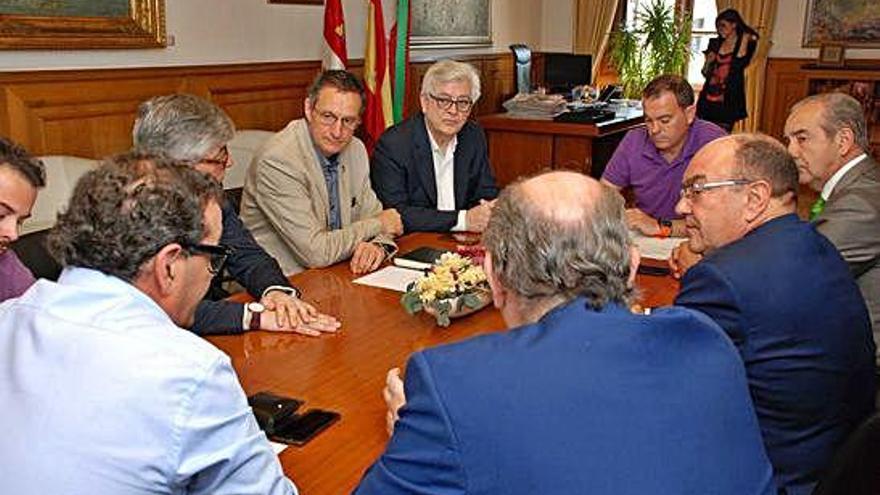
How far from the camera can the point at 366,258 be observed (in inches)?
99.3

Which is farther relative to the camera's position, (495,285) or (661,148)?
(661,148)

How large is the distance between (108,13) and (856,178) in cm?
305

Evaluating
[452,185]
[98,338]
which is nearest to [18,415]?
[98,338]

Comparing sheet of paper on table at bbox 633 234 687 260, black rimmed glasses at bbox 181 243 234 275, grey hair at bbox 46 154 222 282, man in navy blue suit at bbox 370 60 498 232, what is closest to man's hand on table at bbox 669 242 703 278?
sheet of paper on table at bbox 633 234 687 260

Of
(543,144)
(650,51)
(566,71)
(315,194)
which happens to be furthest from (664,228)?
(650,51)

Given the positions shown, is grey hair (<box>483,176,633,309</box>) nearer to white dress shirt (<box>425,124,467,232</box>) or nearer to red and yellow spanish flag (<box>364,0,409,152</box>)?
white dress shirt (<box>425,124,467,232</box>)

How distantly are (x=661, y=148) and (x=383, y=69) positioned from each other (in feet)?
7.23

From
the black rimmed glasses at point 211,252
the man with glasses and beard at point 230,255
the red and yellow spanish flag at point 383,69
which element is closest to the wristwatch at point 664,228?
the man with glasses and beard at point 230,255

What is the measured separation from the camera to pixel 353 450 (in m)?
1.40

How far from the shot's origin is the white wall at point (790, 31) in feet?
24.5

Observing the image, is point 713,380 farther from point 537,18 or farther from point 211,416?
point 537,18

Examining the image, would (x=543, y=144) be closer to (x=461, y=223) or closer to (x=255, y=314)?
(x=461, y=223)

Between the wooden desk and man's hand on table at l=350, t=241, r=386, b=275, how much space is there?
3.01 metres

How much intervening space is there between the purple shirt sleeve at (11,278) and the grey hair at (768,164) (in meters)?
1.63
